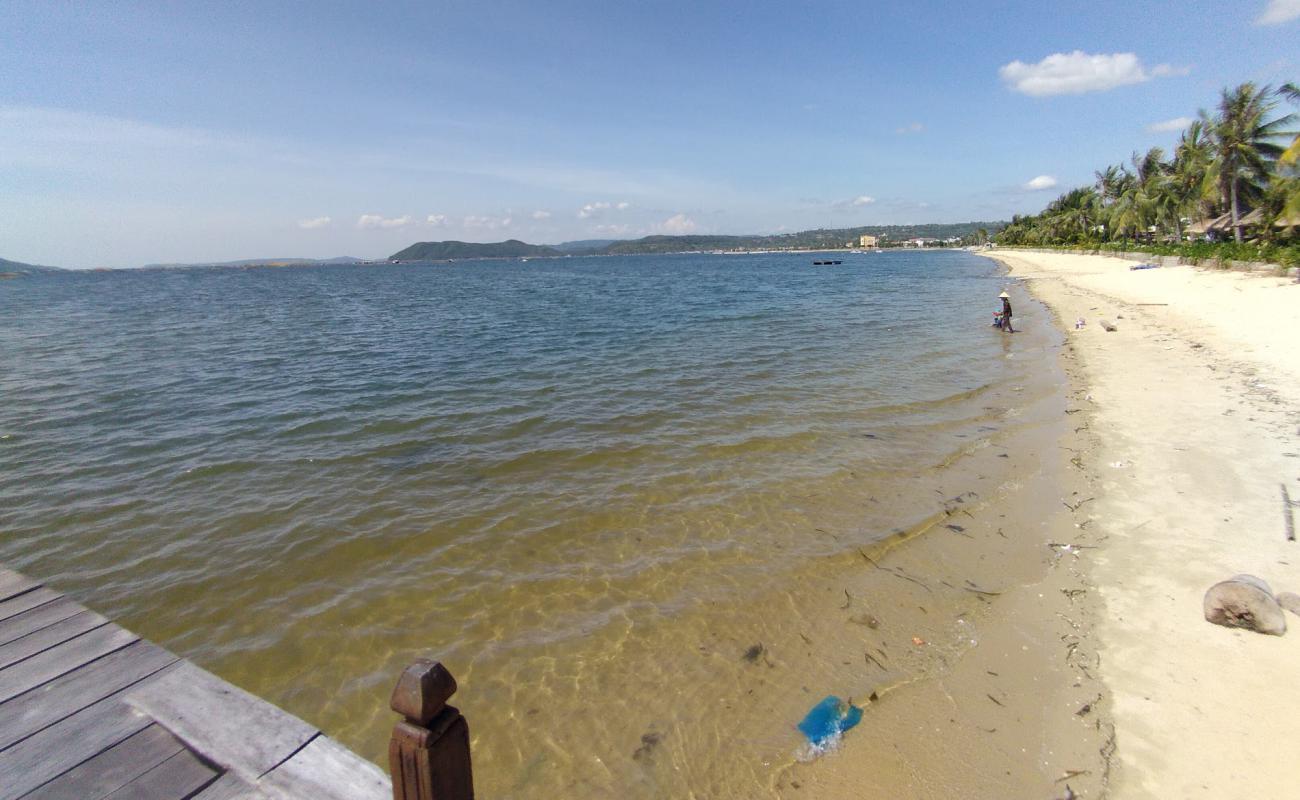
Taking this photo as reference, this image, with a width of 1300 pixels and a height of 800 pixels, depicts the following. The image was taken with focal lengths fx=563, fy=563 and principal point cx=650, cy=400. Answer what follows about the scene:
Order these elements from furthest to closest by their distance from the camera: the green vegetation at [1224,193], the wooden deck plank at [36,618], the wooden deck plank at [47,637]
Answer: the green vegetation at [1224,193], the wooden deck plank at [36,618], the wooden deck plank at [47,637]

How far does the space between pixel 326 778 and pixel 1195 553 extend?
31.3ft

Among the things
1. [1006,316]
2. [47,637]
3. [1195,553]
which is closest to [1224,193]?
[1006,316]

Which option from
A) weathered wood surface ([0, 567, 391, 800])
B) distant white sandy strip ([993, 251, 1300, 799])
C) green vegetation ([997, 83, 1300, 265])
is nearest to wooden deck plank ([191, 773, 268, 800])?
weathered wood surface ([0, 567, 391, 800])

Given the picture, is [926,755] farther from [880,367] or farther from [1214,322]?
[1214,322]

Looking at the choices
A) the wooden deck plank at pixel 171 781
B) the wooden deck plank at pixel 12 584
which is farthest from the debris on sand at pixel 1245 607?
the wooden deck plank at pixel 12 584

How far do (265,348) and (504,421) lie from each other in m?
18.9

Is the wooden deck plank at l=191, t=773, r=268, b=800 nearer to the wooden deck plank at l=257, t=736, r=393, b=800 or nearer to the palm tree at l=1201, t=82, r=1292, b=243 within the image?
the wooden deck plank at l=257, t=736, r=393, b=800

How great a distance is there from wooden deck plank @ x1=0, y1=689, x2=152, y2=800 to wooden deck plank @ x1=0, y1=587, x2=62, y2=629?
182cm

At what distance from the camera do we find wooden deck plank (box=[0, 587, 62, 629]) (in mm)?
4445

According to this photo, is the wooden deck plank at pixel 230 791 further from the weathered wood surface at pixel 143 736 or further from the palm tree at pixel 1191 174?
the palm tree at pixel 1191 174

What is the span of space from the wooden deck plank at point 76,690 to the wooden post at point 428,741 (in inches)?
109

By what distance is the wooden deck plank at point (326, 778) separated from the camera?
2.93 m

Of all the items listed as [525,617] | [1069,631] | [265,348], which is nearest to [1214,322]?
[1069,631]

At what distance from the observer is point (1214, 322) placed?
22.6 metres
